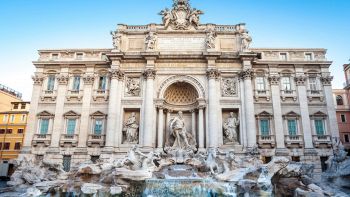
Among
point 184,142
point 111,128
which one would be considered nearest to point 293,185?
point 184,142

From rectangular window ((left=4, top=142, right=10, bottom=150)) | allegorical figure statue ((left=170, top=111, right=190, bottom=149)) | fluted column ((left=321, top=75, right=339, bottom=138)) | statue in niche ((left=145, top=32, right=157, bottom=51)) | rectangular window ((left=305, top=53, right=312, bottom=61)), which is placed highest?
statue in niche ((left=145, top=32, right=157, bottom=51))

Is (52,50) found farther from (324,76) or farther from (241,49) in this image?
(324,76)

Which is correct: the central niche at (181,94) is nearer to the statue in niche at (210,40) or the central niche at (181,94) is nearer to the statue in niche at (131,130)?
the statue in niche at (131,130)

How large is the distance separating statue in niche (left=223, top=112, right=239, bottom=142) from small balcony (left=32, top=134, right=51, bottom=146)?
50.6ft

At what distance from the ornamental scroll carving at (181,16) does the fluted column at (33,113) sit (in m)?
13.1

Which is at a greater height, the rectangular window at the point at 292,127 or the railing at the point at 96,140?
the rectangular window at the point at 292,127

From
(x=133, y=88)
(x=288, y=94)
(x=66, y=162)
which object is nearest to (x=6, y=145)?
(x=66, y=162)

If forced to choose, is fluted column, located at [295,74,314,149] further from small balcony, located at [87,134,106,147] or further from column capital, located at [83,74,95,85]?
column capital, located at [83,74,95,85]

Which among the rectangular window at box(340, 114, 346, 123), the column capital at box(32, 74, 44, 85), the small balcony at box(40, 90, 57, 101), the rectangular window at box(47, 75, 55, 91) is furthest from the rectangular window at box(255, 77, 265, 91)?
the column capital at box(32, 74, 44, 85)

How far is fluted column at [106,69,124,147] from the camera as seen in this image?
2213 cm

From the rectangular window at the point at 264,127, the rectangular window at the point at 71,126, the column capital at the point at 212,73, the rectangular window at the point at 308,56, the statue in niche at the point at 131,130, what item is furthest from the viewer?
the rectangular window at the point at 308,56

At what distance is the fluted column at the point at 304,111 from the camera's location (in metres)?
22.7

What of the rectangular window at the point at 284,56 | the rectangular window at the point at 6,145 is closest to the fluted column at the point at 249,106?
the rectangular window at the point at 284,56

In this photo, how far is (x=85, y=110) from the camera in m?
23.9
